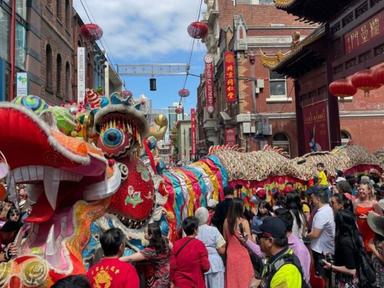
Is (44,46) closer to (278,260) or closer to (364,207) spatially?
(364,207)

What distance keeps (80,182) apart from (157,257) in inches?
43.6

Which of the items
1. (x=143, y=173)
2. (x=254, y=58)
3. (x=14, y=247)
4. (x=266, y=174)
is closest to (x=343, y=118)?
(x=254, y=58)

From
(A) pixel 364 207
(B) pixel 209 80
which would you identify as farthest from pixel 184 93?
(A) pixel 364 207

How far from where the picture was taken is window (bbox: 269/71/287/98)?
24.5 meters

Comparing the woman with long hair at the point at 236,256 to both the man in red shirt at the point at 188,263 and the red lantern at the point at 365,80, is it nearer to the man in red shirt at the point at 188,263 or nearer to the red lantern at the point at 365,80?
the man in red shirt at the point at 188,263

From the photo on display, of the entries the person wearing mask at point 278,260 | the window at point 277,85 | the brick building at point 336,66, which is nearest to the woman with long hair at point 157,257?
the person wearing mask at point 278,260

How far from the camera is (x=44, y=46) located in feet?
60.9

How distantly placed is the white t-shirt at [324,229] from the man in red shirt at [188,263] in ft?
5.05

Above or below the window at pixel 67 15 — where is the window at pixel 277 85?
below

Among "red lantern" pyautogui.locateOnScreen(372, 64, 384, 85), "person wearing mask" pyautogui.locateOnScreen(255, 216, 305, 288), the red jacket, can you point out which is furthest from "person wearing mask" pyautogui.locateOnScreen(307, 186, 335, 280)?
"red lantern" pyautogui.locateOnScreen(372, 64, 384, 85)

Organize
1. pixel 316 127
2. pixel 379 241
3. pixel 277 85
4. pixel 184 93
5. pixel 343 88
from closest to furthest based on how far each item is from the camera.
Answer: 1. pixel 379 241
2. pixel 343 88
3. pixel 316 127
4. pixel 277 85
5. pixel 184 93

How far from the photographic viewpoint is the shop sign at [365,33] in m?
10.3

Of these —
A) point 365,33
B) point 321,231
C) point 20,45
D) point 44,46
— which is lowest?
point 321,231

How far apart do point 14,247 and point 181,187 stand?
339 cm
